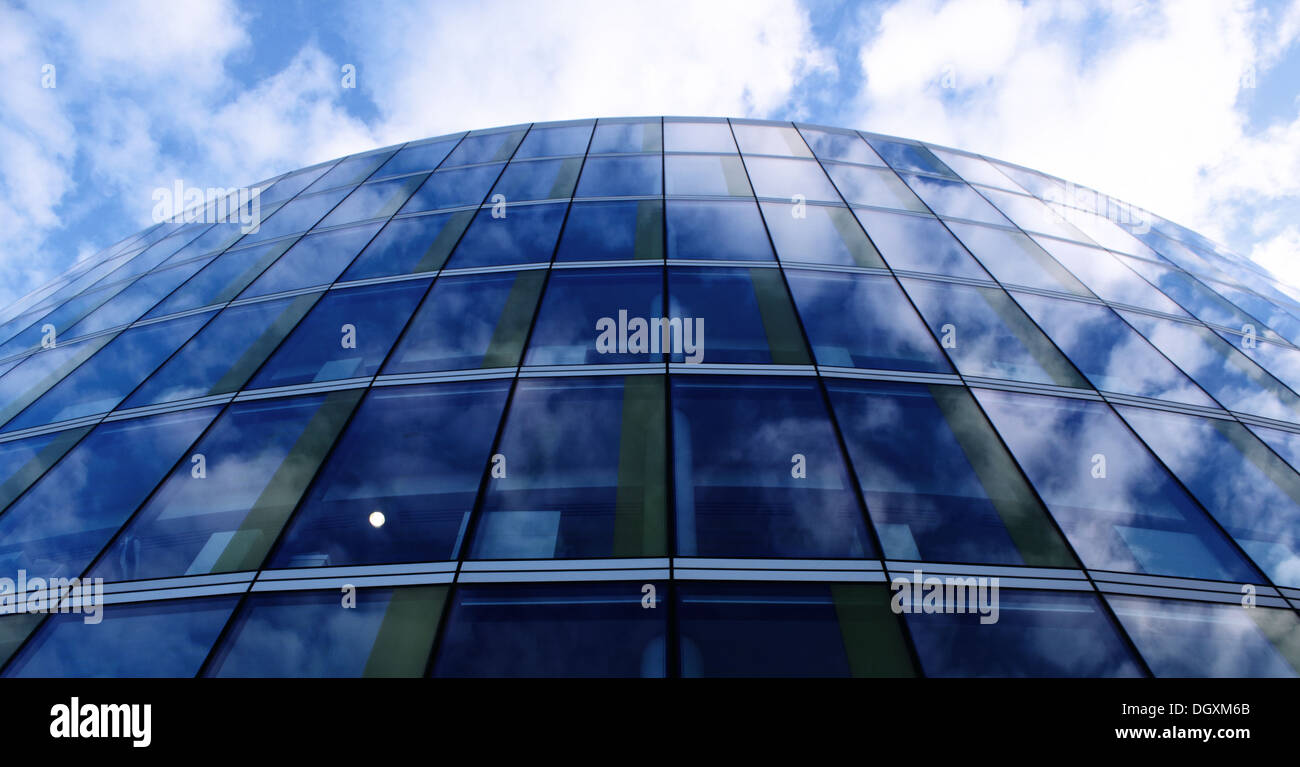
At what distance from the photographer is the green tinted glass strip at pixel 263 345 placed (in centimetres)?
989

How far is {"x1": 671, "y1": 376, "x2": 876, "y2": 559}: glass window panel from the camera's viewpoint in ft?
22.4

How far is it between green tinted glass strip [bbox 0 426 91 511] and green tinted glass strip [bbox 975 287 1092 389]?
1405 centimetres

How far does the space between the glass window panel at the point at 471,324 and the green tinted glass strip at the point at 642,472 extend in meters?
2.03

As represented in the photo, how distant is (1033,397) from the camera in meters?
9.13

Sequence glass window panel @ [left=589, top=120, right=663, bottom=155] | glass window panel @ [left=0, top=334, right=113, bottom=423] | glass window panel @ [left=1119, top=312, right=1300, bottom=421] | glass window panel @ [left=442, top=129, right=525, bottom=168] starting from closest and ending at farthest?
1. glass window panel @ [left=1119, top=312, right=1300, bottom=421]
2. glass window panel @ [left=0, top=334, right=113, bottom=423]
3. glass window panel @ [left=589, top=120, right=663, bottom=155]
4. glass window panel @ [left=442, top=129, right=525, bottom=168]

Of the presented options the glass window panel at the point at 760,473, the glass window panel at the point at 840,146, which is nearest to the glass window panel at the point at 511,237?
the glass window panel at the point at 760,473

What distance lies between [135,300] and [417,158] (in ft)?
25.3

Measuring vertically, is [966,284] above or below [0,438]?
above

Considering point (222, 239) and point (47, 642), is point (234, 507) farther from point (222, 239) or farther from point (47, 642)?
point (222, 239)

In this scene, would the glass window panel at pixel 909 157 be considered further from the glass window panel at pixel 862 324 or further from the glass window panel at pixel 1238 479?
the glass window panel at pixel 1238 479

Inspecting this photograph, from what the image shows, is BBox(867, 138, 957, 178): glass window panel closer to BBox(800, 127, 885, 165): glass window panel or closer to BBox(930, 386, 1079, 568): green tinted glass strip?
BBox(800, 127, 885, 165): glass window panel

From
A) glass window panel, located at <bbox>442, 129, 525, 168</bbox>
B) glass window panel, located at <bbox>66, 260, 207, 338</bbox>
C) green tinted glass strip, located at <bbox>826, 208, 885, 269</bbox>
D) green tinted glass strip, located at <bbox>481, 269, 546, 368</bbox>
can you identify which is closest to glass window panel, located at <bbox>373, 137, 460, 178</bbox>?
glass window panel, located at <bbox>442, 129, 525, 168</bbox>

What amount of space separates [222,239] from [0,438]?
700 centimetres
